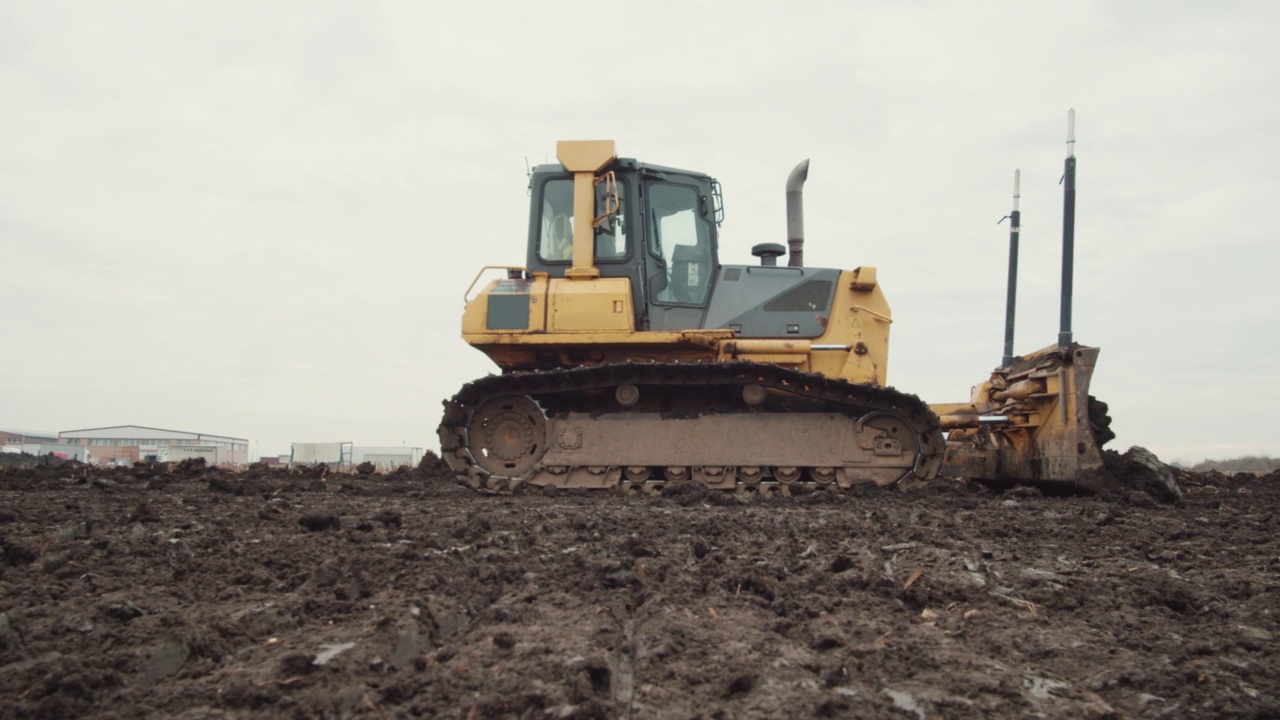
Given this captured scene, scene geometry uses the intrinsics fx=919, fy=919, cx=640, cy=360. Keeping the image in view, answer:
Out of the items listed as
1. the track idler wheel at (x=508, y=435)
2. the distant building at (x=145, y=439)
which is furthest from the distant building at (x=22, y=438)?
the track idler wheel at (x=508, y=435)

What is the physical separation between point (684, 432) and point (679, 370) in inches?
25.5

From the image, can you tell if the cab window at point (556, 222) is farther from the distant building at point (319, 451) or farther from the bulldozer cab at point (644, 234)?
the distant building at point (319, 451)

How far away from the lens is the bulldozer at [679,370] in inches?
348

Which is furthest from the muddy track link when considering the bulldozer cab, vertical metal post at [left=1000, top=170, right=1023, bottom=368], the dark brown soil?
vertical metal post at [left=1000, top=170, right=1023, bottom=368]

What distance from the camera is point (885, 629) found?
10.8ft

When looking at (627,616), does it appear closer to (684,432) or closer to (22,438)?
(684,432)

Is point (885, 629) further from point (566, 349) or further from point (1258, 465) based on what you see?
point (1258, 465)

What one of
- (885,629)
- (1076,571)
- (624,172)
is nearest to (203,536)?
(885,629)

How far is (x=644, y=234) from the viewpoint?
9.20 metres

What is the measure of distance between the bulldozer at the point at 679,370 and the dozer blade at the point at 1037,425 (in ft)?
0.08

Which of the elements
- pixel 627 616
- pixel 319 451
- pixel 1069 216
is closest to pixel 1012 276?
pixel 1069 216

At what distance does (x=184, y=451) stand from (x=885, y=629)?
2808 cm

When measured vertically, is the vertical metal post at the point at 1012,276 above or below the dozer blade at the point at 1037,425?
above

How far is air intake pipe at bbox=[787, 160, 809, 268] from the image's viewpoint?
1015cm
